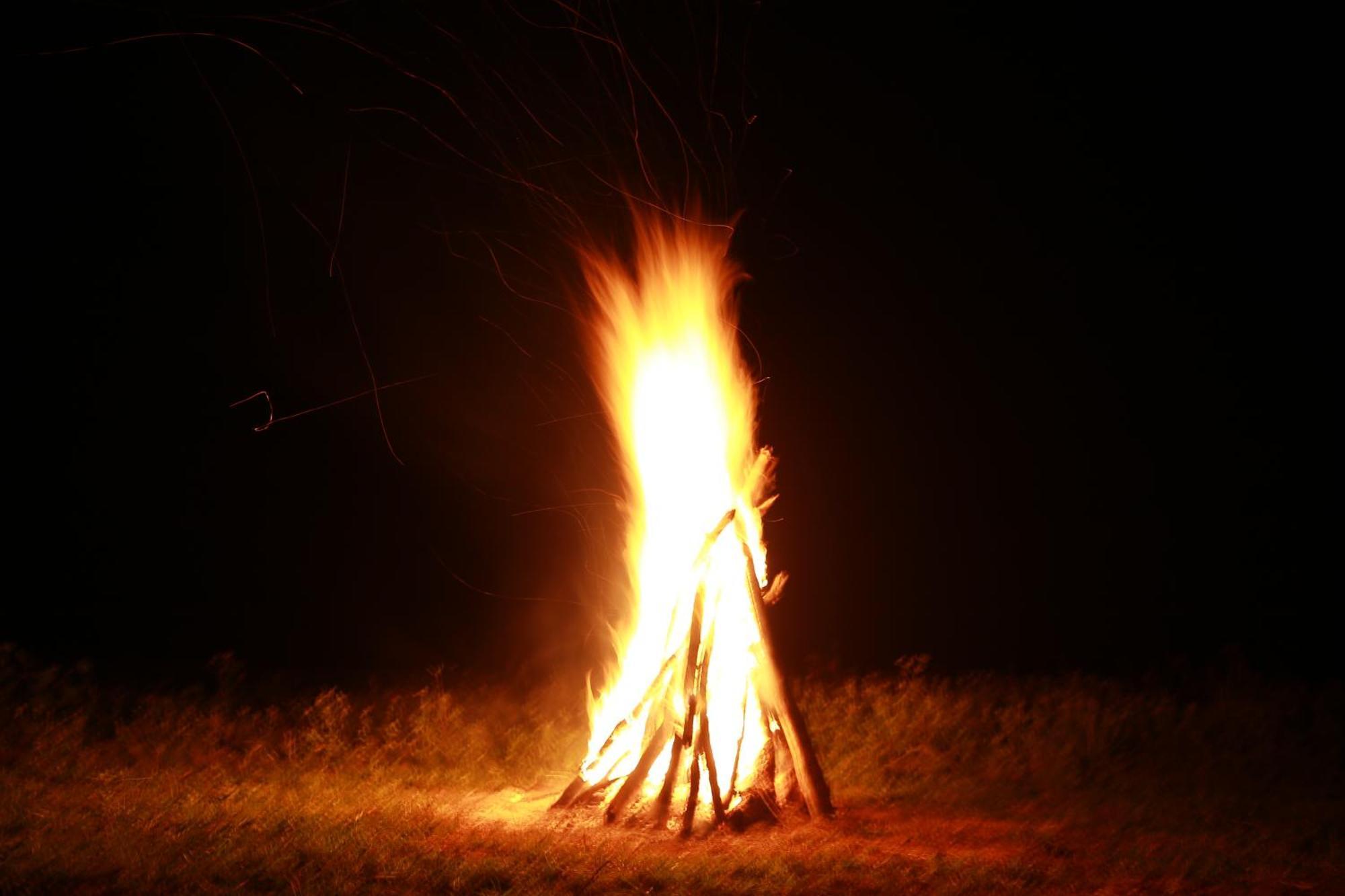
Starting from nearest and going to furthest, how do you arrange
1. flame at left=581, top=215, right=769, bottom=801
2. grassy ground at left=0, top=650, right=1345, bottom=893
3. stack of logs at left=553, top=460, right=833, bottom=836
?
grassy ground at left=0, top=650, right=1345, bottom=893, stack of logs at left=553, top=460, right=833, bottom=836, flame at left=581, top=215, right=769, bottom=801

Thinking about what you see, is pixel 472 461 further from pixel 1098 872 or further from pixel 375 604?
pixel 1098 872

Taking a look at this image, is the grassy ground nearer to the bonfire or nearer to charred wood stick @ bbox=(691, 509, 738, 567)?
the bonfire

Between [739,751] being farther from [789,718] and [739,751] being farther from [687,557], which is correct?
[687,557]

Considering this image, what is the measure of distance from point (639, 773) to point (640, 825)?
307 mm

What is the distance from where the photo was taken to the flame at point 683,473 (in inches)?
271

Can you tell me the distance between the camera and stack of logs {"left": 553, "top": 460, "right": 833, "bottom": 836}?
21.0 ft

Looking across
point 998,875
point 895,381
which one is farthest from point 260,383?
point 998,875

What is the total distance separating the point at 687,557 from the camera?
7.08 meters

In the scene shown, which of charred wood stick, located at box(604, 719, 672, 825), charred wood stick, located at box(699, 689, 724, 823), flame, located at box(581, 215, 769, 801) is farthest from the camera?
flame, located at box(581, 215, 769, 801)

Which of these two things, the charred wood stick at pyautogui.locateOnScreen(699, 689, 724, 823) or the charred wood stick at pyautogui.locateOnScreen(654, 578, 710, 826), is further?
the charred wood stick at pyautogui.locateOnScreen(654, 578, 710, 826)

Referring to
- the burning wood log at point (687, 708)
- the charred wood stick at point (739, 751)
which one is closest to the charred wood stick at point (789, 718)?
the charred wood stick at point (739, 751)

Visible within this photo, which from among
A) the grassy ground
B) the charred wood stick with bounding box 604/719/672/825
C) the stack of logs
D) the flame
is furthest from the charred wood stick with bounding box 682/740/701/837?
the flame

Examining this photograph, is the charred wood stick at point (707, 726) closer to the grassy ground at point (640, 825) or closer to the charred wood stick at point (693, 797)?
the charred wood stick at point (693, 797)

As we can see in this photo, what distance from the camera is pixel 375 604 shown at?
1491 centimetres
